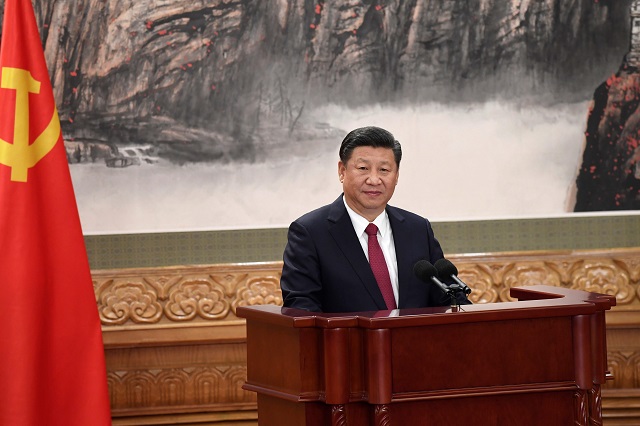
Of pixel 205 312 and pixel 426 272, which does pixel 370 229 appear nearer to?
pixel 426 272

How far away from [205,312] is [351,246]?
205cm

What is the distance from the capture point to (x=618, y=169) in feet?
16.5

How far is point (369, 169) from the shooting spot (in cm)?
316

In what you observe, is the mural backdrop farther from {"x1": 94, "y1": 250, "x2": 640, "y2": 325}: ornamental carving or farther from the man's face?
the man's face

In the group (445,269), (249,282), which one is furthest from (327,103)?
(445,269)

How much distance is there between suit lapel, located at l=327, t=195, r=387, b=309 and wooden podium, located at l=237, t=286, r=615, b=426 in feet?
1.44

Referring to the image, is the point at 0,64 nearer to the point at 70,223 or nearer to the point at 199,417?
the point at 70,223

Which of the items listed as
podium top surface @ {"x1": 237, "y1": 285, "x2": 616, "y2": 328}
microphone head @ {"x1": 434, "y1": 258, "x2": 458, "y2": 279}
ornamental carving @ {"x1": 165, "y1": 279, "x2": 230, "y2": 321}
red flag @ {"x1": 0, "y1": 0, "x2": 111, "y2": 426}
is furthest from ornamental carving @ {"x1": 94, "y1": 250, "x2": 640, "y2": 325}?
microphone head @ {"x1": 434, "y1": 258, "x2": 458, "y2": 279}

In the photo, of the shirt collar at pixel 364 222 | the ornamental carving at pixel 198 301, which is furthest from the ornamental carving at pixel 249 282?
the shirt collar at pixel 364 222

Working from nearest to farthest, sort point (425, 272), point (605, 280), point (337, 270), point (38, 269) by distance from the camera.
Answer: point (425, 272) < point (337, 270) < point (38, 269) < point (605, 280)

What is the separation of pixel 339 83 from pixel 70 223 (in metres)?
1.76

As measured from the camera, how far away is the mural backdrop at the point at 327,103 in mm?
4859

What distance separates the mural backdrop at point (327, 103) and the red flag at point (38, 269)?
0.85m

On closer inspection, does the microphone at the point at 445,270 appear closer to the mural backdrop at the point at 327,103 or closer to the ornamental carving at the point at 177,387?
the mural backdrop at the point at 327,103
